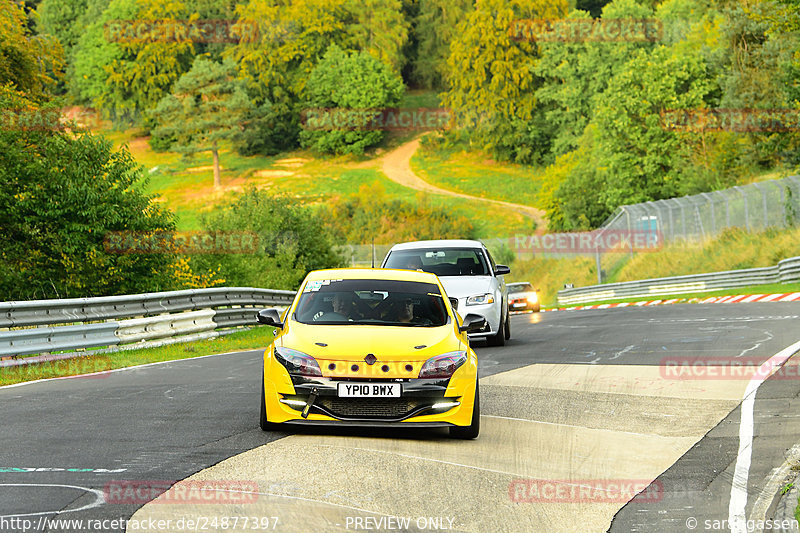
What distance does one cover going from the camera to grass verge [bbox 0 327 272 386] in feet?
49.7

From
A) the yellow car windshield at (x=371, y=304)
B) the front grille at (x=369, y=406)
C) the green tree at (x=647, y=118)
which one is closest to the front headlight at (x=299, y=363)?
the front grille at (x=369, y=406)

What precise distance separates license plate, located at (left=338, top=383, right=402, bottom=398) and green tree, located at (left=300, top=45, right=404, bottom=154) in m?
118

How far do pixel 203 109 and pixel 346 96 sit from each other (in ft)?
56.8

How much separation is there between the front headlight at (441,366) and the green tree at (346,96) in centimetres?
11748

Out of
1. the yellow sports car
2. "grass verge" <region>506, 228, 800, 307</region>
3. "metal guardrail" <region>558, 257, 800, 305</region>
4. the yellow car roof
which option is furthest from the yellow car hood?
"metal guardrail" <region>558, 257, 800, 305</region>

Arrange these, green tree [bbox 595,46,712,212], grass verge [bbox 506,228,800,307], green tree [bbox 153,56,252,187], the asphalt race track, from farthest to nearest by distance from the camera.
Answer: green tree [bbox 153,56,252,187], green tree [bbox 595,46,712,212], grass verge [bbox 506,228,800,307], the asphalt race track

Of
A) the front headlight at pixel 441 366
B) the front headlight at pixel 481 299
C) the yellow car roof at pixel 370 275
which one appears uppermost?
the yellow car roof at pixel 370 275

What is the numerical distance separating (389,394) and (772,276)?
33.3m

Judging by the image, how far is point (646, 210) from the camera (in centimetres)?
5284

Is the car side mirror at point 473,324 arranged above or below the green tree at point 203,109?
above

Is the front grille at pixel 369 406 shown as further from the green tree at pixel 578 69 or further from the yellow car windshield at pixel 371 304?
the green tree at pixel 578 69

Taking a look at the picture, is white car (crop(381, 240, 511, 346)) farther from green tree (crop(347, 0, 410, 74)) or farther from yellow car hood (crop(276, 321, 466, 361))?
green tree (crop(347, 0, 410, 74))

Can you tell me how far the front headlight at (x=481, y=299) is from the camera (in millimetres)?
18125

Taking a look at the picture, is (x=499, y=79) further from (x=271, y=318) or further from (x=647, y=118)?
(x=271, y=318)
